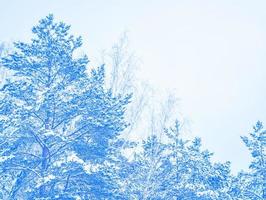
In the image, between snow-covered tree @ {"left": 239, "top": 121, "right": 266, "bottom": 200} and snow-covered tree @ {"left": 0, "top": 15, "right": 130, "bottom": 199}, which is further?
snow-covered tree @ {"left": 239, "top": 121, "right": 266, "bottom": 200}

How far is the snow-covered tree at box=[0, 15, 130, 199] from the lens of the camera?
610 inches

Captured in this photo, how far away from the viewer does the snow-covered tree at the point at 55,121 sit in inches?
610

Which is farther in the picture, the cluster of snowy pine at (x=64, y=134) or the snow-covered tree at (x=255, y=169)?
the snow-covered tree at (x=255, y=169)

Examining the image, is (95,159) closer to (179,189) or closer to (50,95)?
(50,95)

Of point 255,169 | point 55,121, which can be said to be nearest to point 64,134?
point 55,121

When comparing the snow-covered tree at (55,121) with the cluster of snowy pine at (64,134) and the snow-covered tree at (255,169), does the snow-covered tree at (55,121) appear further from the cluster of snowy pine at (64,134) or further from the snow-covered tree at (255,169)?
the snow-covered tree at (255,169)

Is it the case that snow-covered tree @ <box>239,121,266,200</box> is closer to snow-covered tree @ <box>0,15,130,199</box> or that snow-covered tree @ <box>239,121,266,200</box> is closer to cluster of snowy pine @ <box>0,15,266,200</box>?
cluster of snowy pine @ <box>0,15,266,200</box>

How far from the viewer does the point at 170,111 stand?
2462 centimetres

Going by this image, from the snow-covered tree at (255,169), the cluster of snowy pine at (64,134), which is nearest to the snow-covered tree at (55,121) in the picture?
the cluster of snowy pine at (64,134)

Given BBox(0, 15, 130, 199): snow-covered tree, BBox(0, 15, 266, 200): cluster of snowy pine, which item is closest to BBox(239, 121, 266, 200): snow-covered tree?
BBox(0, 15, 266, 200): cluster of snowy pine

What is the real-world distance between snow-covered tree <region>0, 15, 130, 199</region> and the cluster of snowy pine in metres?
0.04

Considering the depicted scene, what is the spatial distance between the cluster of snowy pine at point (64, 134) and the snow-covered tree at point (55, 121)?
0.04m

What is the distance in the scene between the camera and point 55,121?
1684cm

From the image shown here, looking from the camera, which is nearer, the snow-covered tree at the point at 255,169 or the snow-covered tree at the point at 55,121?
the snow-covered tree at the point at 55,121
